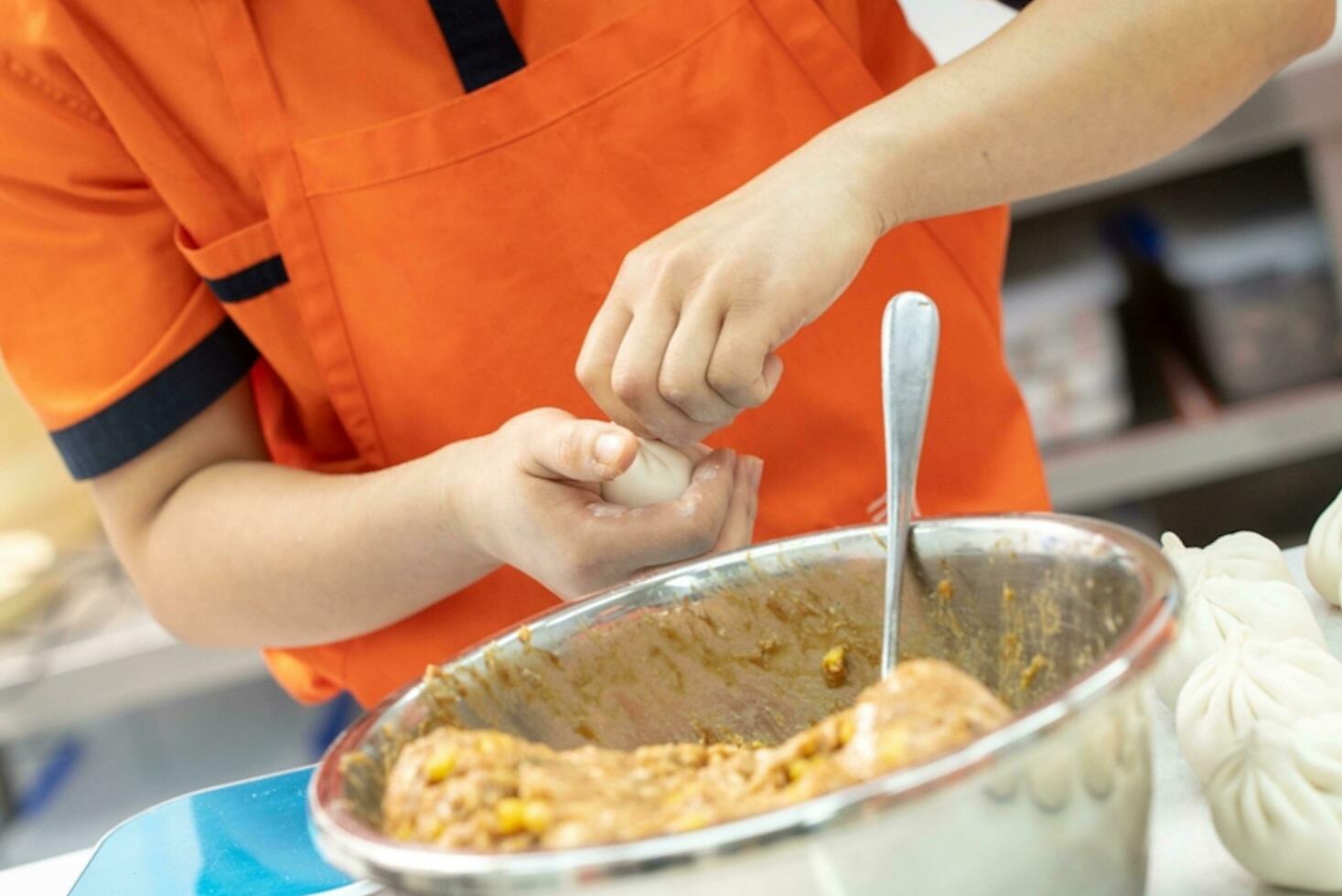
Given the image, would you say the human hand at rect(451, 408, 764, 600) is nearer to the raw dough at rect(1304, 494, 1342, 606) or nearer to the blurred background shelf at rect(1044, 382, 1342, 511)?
the raw dough at rect(1304, 494, 1342, 606)

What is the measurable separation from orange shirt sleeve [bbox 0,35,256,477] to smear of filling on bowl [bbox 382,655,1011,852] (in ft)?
2.20

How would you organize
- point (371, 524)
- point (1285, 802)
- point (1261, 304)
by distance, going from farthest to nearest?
point (1261, 304)
point (371, 524)
point (1285, 802)

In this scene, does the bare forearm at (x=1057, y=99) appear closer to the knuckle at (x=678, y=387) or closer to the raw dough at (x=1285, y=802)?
the knuckle at (x=678, y=387)

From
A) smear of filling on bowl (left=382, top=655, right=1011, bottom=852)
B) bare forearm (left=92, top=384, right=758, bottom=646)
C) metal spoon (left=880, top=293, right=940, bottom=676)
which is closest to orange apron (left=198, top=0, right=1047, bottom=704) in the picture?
bare forearm (left=92, top=384, right=758, bottom=646)

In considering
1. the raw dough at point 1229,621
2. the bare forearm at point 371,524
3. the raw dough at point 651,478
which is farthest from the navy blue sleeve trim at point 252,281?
the raw dough at point 1229,621

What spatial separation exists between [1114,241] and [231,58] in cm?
181

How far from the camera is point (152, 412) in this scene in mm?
1195

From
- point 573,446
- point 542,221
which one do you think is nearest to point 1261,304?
point 542,221

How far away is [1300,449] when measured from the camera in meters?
2.39

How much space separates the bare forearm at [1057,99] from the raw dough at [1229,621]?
1.05ft

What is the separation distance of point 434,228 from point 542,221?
9 centimetres

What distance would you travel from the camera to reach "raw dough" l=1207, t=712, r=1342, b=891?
1.96 feet

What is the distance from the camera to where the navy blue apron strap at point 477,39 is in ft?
3.68

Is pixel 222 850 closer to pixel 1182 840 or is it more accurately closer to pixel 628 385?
pixel 628 385
